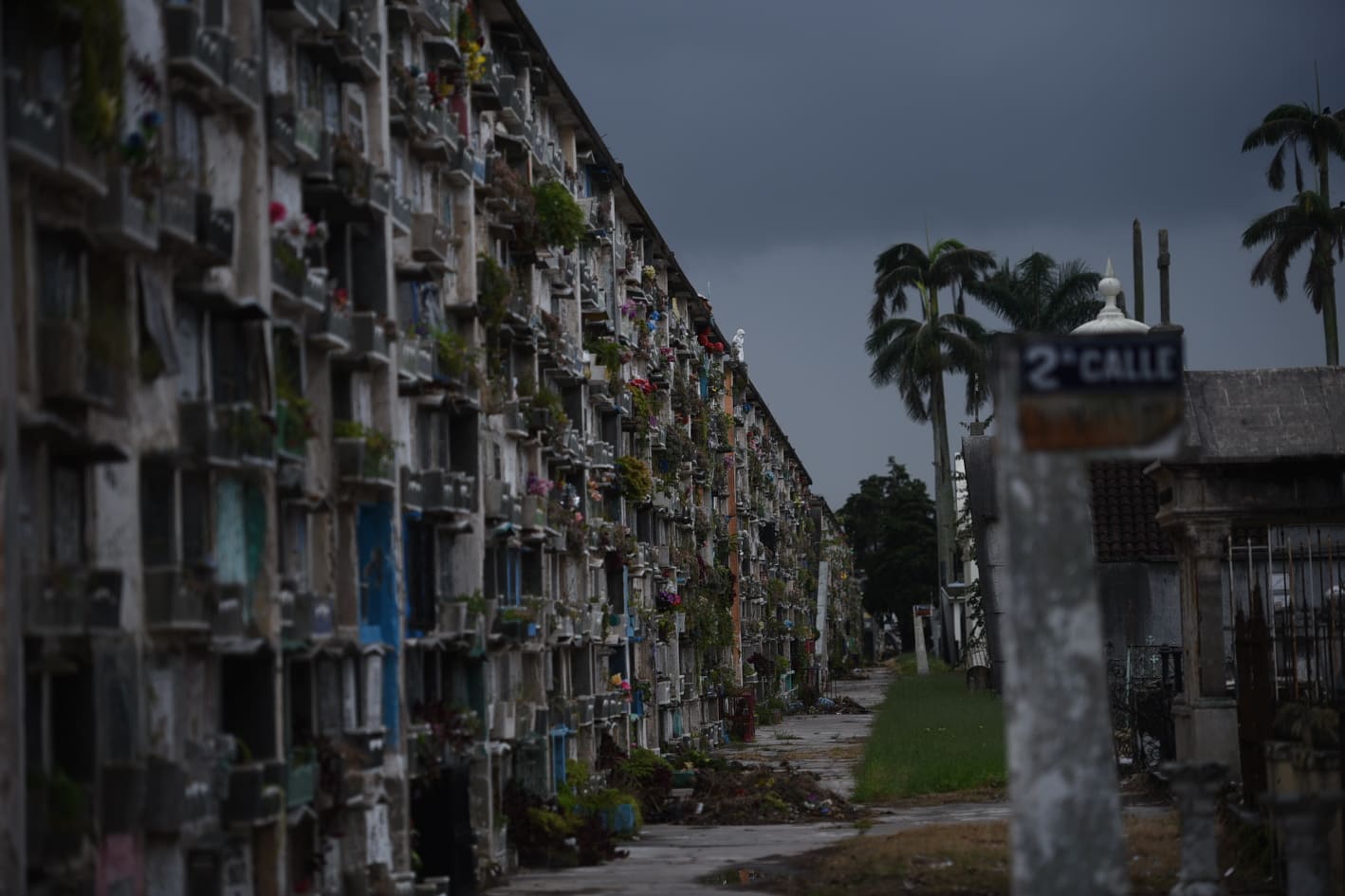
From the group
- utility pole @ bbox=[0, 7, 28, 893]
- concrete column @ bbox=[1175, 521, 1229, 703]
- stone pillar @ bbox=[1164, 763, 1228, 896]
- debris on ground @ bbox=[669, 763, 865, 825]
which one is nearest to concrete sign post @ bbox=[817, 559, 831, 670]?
debris on ground @ bbox=[669, 763, 865, 825]

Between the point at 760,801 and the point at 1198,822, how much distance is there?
23.4 meters

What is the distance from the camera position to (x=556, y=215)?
38969 millimetres

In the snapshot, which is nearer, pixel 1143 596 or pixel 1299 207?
pixel 1143 596

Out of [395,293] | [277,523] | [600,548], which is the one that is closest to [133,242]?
[277,523]

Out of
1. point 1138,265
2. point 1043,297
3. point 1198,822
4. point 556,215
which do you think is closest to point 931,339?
point 1043,297

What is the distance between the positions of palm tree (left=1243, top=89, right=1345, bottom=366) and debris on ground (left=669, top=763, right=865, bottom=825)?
33.3m

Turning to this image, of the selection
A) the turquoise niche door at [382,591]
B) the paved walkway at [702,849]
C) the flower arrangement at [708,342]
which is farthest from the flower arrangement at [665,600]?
the turquoise niche door at [382,591]

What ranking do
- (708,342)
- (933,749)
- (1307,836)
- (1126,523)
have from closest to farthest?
(1307,836), (933,749), (1126,523), (708,342)

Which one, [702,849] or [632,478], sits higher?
[632,478]

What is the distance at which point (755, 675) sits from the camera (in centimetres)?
8275

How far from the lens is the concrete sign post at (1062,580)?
1185 cm

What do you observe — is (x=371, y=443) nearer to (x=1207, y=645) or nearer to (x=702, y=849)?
(x=702, y=849)

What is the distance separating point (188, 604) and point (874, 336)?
244ft

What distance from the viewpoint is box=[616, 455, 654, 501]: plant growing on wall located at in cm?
5050
